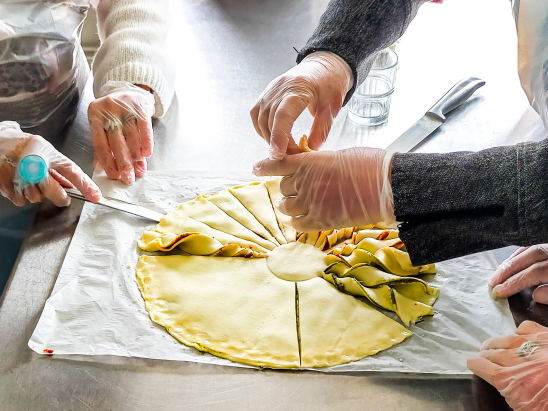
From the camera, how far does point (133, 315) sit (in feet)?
4.14

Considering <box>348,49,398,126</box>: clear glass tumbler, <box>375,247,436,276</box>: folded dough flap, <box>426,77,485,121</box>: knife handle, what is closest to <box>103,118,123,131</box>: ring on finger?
<box>348,49,398,126</box>: clear glass tumbler

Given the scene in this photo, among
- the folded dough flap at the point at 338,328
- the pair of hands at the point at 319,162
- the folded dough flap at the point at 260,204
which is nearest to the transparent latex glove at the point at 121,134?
the folded dough flap at the point at 260,204

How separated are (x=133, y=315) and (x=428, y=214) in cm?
78

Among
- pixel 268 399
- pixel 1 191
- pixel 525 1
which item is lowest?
pixel 1 191

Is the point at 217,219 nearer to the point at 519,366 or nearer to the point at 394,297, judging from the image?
the point at 394,297

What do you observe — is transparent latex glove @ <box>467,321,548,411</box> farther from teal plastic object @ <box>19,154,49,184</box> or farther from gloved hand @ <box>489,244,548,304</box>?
teal plastic object @ <box>19,154,49,184</box>

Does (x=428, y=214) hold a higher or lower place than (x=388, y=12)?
lower

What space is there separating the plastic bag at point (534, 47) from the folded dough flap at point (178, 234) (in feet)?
3.12

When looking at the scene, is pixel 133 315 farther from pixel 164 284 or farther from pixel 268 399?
pixel 268 399

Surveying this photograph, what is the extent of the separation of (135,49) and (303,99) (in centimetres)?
75

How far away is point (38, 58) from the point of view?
5.13 feet

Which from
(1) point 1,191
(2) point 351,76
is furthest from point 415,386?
(1) point 1,191

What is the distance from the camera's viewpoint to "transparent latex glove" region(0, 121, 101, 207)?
1470 millimetres

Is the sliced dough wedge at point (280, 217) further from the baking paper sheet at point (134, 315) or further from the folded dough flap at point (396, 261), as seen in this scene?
the baking paper sheet at point (134, 315)
